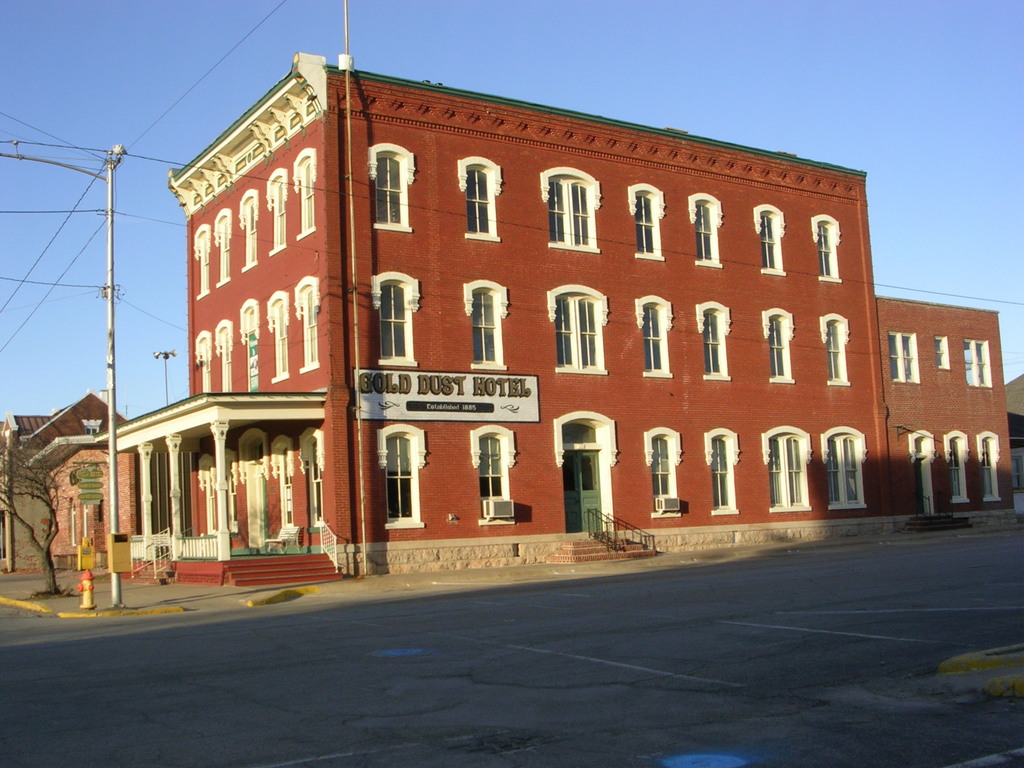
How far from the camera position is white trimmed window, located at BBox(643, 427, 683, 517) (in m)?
32.8

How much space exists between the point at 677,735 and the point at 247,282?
89.2 ft

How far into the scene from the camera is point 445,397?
29.0 metres

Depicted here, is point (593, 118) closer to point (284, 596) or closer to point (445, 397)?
point (445, 397)

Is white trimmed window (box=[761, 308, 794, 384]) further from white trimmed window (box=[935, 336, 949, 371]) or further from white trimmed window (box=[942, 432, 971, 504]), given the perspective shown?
white trimmed window (box=[942, 432, 971, 504])

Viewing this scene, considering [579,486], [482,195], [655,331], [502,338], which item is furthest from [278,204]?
[655,331]

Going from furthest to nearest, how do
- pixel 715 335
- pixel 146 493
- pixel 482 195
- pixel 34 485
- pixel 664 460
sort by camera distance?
pixel 715 335 → pixel 664 460 → pixel 146 493 → pixel 482 195 → pixel 34 485

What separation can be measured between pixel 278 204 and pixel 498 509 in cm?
1057

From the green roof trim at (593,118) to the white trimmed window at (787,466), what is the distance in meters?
9.36

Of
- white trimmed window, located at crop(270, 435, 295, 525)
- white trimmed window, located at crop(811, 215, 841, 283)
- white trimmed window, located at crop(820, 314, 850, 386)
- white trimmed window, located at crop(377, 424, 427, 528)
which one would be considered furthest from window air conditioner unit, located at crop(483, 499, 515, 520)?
white trimmed window, located at crop(811, 215, 841, 283)

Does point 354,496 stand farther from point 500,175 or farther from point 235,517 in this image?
point 500,175

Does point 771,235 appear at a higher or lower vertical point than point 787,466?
higher

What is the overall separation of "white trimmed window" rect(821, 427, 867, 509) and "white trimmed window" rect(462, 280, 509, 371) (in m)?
13.3

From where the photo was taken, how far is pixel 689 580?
2145 centimetres

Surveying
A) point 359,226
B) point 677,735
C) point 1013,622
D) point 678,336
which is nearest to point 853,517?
point 678,336
